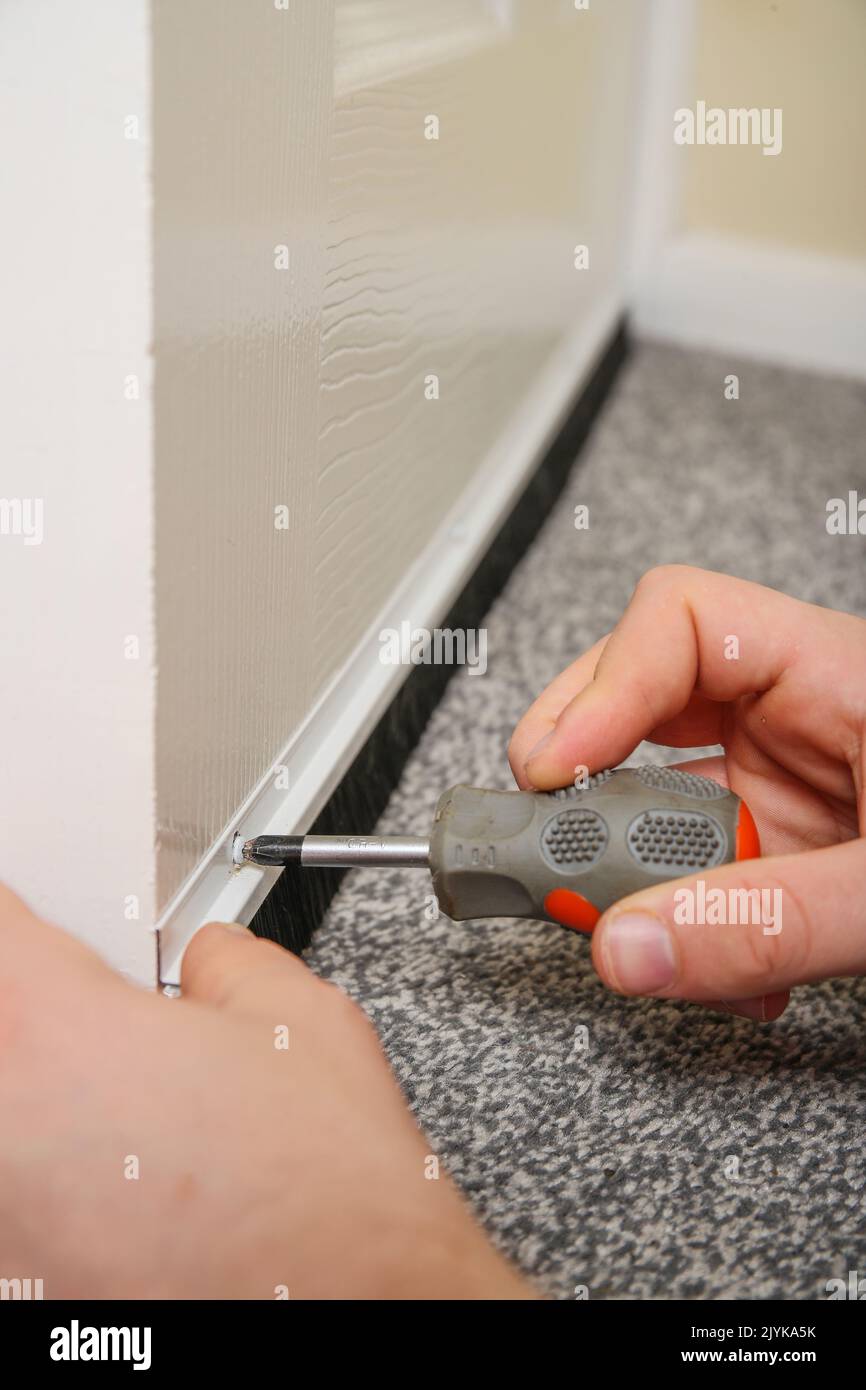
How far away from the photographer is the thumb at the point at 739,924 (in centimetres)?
39

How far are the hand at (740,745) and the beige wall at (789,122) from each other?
994 mm

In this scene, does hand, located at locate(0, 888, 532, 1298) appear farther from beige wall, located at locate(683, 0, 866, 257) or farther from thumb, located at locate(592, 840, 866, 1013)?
beige wall, located at locate(683, 0, 866, 257)

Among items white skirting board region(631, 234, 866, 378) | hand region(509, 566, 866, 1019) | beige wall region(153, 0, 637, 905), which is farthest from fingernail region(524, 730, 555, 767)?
white skirting board region(631, 234, 866, 378)

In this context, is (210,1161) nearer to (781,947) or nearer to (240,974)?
(240,974)

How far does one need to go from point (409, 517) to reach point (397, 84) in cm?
22

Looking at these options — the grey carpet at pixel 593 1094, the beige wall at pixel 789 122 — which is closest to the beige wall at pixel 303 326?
the grey carpet at pixel 593 1094

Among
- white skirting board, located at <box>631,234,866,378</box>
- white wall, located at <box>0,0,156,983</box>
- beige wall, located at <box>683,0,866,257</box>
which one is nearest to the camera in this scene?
white wall, located at <box>0,0,156,983</box>

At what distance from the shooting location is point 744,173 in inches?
54.9

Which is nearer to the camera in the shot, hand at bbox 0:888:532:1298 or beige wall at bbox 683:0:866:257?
hand at bbox 0:888:532:1298

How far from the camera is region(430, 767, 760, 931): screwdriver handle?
0.41m

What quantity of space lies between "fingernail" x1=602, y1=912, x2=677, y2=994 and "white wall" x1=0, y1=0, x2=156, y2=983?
0.15m

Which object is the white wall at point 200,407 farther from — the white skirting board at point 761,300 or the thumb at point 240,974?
the white skirting board at point 761,300

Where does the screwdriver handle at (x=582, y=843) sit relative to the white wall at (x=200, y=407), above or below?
below
